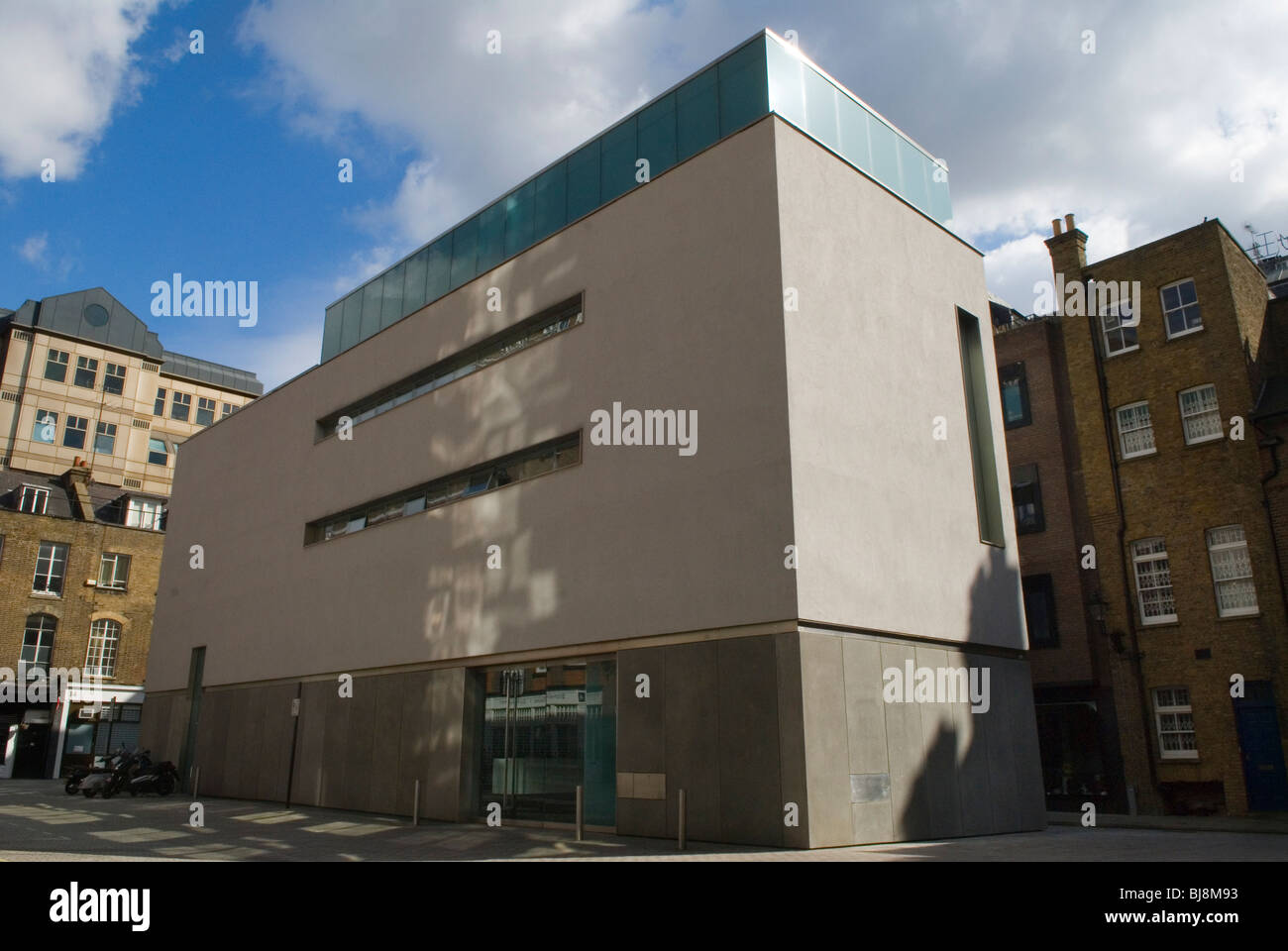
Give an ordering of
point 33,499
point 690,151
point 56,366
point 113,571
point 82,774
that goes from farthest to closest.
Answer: point 56,366 < point 113,571 < point 33,499 < point 82,774 < point 690,151

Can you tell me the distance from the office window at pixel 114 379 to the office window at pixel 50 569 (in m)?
15.0

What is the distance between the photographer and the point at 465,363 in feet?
76.6

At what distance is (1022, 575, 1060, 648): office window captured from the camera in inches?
1203

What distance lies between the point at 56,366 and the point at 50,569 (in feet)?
52.9

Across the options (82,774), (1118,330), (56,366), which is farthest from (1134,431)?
(56,366)

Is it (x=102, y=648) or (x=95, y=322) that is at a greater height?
(x=95, y=322)

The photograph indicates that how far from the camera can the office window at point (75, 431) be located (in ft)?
176

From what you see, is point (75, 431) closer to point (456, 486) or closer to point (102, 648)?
point (102, 648)

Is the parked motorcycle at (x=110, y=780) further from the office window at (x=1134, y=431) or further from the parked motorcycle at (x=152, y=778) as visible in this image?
the office window at (x=1134, y=431)

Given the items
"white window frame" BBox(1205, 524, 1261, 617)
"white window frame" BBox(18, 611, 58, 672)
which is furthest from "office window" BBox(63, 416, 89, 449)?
"white window frame" BBox(1205, 524, 1261, 617)
